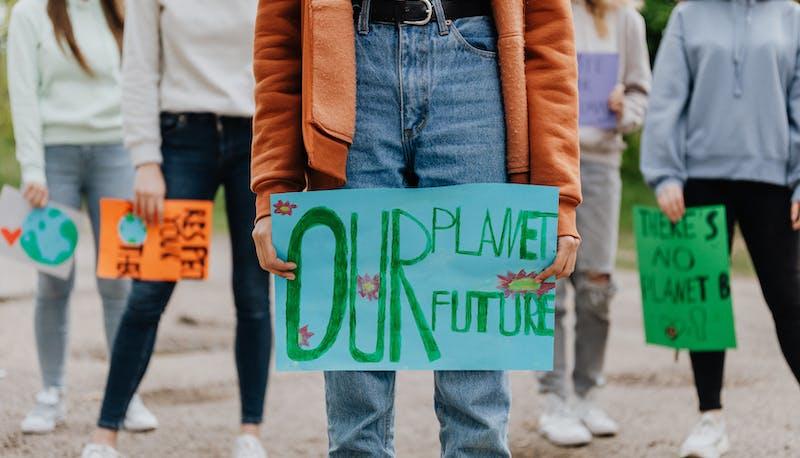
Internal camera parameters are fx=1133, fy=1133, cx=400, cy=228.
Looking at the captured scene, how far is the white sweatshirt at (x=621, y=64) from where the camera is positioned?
185 inches

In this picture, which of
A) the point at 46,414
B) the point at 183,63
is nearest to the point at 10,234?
the point at 46,414

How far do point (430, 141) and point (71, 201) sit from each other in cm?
264

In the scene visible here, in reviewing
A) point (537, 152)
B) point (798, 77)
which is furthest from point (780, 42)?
point (537, 152)

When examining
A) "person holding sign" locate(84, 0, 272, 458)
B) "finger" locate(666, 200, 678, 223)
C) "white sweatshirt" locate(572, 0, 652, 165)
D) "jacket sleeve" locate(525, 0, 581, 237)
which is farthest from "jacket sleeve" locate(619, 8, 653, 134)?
"jacket sleeve" locate(525, 0, 581, 237)

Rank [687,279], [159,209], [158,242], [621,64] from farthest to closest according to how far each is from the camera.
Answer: [621,64] → [687,279] → [158,242] → [159,209]

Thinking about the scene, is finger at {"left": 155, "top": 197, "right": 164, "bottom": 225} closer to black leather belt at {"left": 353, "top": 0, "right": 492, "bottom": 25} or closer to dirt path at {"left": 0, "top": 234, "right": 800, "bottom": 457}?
dirt path at {"left": 0, "top": 234, "right": 800, "bottom": 457}

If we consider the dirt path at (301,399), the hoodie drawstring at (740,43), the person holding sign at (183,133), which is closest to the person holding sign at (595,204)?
the dirt path at (301,399)

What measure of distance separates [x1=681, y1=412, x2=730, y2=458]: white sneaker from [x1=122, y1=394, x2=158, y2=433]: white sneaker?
2102 mm

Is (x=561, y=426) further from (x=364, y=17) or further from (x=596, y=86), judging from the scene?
(x=364, y=17)

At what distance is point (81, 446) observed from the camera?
14.2 feet

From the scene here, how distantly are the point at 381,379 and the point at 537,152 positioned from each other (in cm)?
60

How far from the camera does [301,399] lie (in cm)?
531

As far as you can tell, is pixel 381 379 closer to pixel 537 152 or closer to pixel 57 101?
pixel 537 152

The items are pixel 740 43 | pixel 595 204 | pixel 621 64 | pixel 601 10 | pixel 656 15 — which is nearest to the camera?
pixel 740 43
